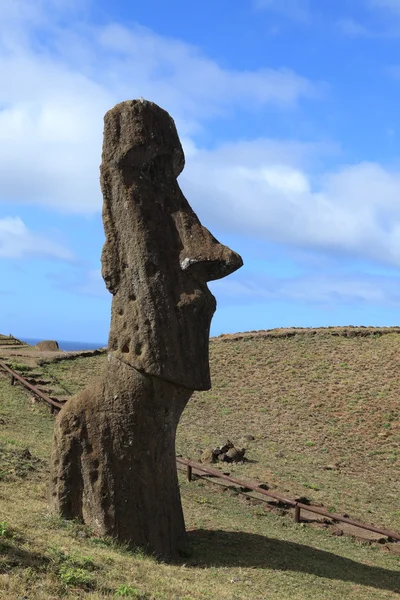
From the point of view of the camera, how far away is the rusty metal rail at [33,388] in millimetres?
20406

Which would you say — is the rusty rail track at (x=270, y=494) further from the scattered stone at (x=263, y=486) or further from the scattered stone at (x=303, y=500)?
the scattered stone at (x=263, y=486)

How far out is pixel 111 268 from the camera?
10594 millimetres

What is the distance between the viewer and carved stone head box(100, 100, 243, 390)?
10.2 metres

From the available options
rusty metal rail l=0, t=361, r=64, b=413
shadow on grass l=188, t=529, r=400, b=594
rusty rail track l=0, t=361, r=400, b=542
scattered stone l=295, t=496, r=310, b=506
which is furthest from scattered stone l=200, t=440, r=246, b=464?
shadow on grass l=188, t=529, r=400, b=594

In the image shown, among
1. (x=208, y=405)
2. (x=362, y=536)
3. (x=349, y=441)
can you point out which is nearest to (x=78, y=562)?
(x=362, y=536)

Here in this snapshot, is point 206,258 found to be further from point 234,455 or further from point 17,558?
point 234,455

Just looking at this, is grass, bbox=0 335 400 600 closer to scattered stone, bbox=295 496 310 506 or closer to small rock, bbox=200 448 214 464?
small rock, bbox=200 448 214 464

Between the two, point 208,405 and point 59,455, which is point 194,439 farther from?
point 59,455

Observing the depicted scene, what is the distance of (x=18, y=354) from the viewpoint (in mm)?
29562

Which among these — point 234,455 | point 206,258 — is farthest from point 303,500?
point 206,258

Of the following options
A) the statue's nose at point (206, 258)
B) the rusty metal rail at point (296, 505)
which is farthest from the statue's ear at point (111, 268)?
the rusty metal rail at point (296, 505)

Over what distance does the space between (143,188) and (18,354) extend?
2025 centimetres

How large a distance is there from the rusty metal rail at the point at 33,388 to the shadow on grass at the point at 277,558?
30.1 ft

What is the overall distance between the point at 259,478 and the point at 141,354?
810 centimetres
